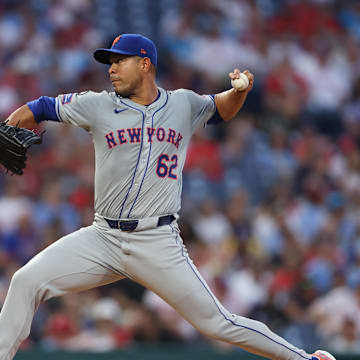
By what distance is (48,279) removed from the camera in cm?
390

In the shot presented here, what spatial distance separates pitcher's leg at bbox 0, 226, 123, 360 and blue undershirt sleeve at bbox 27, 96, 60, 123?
613 mm

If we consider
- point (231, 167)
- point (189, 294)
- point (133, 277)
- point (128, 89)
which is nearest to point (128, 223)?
point (133, 277)

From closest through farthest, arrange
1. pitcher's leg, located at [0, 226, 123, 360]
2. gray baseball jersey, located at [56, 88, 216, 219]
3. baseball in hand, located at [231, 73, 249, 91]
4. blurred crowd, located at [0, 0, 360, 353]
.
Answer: pitcher's leg, located at [0, 226, 123, 360]
gray baseball jersey, located at [56, 88, 216, 219]
baseball in hand, located at [231, 73, 249, 91]
blurred crowd, located at [0, 0, 360, 353]

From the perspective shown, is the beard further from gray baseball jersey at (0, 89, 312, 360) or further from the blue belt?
the blue belt

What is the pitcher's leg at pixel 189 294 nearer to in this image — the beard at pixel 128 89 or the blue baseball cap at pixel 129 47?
the beard at pixel 128 89

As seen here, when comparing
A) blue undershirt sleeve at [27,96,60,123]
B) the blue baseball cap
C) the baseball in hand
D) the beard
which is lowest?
blue undershirt sleeve at [27,96,60,123]

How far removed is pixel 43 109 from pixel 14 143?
272 millimetres

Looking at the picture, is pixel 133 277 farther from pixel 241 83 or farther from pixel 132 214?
pixel 241 83

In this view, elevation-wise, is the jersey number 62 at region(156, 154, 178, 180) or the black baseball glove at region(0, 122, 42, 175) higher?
the black baseball glove at region(0, 122, 42, 175)

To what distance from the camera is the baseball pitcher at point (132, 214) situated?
155 inches

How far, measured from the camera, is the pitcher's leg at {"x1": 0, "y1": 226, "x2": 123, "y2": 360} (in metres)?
3.84

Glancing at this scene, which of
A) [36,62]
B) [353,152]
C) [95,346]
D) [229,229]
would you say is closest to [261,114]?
[353,152]

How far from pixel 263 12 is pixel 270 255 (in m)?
4.74

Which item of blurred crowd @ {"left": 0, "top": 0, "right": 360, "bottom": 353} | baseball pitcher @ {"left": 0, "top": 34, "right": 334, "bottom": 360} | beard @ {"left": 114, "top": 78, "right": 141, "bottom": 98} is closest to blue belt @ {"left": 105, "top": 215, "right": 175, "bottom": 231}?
baseball pitcher @ {"left": 0, "top": 34, "right": 334, "bottom": 360}
